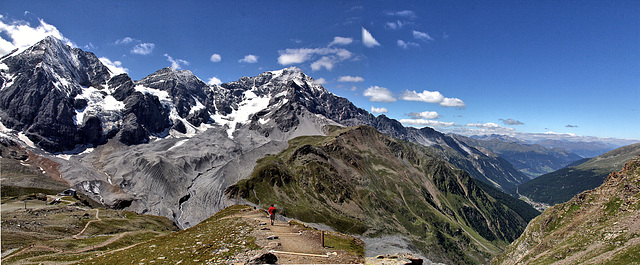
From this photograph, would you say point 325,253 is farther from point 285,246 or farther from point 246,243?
point 246,243

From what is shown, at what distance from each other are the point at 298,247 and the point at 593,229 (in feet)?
234

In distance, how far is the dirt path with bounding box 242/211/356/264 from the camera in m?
21.9

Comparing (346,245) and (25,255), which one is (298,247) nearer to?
(346,245)

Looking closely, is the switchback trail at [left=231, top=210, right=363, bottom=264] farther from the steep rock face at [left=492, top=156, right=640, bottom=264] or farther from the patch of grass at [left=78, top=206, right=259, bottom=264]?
the steep rock face at [left=492, top=156, right=640, bottom=264]

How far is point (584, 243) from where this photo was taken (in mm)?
53438

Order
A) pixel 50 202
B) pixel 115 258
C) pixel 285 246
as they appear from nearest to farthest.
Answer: pixel 285 246, pixel 115 258, pixel 50 202

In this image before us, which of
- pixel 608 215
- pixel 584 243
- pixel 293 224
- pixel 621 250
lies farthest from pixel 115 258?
pixel 608 215

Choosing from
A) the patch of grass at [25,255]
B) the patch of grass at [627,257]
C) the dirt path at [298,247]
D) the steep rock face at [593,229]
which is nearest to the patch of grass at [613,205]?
the steep rock face at [593,229]

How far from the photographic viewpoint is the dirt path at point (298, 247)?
2186 cm

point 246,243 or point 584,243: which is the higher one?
point 246,243

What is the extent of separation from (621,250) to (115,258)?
7119 cm

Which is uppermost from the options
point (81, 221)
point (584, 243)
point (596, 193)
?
point (81, 221)

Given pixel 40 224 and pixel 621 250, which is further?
→ pixel 40 224

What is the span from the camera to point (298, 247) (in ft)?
86.1
